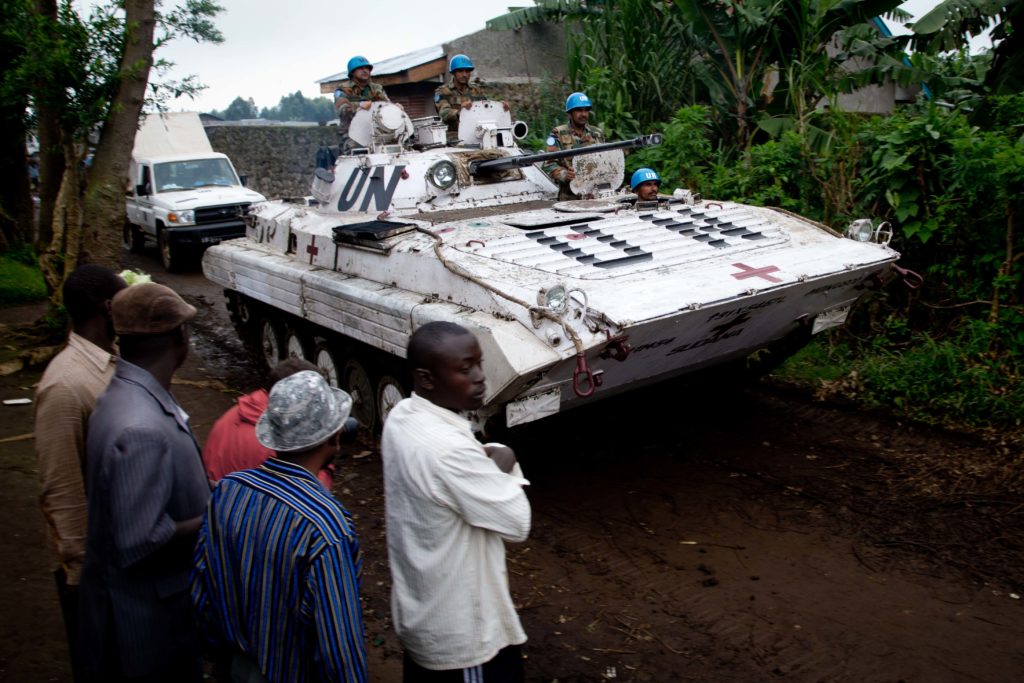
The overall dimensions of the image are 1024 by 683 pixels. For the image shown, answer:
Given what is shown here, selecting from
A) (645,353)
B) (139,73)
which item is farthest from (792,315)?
(139,73)

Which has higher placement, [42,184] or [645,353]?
[42,184]

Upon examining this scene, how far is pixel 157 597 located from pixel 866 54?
9954 millimetres

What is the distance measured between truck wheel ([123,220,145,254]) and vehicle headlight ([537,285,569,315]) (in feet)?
37.9

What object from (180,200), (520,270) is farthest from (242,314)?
(520,270)

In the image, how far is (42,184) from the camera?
9.40m

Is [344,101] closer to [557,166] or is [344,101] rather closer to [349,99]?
[349,99]

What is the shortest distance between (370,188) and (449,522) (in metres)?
5.35

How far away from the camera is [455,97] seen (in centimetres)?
827

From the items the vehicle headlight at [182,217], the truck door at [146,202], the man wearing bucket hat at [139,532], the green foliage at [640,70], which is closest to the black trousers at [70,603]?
the man wearing bucket hat at [139,532]

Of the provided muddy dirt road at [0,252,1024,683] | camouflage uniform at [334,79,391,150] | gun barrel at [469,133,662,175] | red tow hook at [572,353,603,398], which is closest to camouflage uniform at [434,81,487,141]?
camouflage uniform at [334,79,391,150]

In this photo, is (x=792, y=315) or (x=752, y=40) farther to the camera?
(x=752, y=40)

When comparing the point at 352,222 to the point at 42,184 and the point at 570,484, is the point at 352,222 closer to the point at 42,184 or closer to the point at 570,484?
the point at 570,484

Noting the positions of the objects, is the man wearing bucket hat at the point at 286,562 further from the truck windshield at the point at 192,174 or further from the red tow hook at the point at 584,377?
the truck windshield at the point at 192,174

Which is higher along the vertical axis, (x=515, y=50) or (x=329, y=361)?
(x=515, y=50)
